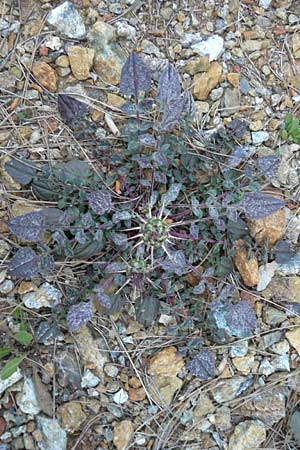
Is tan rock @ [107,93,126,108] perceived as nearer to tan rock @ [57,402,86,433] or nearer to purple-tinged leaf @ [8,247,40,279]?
purple-tinged leaf @ [8,247,40,279]

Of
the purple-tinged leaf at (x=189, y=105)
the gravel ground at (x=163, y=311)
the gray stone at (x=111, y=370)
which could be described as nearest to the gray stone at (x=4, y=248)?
the gravel ground at (x=163, y=311)

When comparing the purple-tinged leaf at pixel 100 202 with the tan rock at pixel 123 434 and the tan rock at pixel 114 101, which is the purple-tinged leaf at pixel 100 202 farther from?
the tan rock at pixel 123 434

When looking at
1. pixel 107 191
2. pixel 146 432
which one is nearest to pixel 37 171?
pixel 107 191

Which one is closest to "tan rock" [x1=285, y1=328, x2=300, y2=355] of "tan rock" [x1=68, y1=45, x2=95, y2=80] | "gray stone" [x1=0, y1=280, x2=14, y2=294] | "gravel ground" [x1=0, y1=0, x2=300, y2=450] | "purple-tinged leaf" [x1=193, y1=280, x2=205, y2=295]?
"gravel ground" [x1=0, y1=0, x2=300, y2=450]

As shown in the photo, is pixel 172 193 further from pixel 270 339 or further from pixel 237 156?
pixel 270 339

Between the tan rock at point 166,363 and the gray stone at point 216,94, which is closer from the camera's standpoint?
the tan rock at point 166,363

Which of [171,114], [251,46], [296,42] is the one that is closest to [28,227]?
[171,114]

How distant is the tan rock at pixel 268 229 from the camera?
2748mm

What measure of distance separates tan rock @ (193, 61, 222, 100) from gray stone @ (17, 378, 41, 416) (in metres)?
1.63

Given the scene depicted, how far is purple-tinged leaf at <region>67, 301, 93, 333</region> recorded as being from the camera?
2453mm

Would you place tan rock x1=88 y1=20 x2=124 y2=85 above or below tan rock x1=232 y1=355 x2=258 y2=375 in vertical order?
above

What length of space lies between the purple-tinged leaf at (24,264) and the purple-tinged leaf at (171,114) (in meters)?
0.81

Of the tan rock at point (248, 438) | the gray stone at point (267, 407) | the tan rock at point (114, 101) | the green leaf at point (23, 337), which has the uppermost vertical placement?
the tan rock at point (114, 101)

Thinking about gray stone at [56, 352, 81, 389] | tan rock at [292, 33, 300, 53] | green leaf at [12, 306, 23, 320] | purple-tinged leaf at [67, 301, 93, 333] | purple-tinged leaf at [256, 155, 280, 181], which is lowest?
gray stone at [56, 352, 81, 389]
